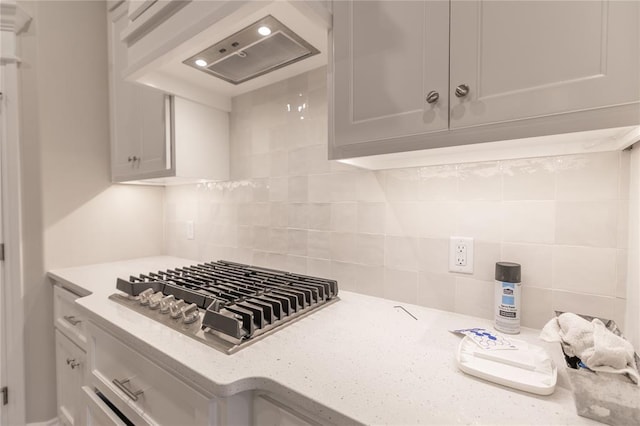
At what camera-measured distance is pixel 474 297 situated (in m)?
0.99

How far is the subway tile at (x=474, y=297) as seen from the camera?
0.97 meters

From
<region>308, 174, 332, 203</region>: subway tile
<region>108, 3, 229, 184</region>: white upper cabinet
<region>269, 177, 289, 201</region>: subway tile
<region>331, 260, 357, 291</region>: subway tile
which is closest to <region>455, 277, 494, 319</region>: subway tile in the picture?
<region>331, 260, 357, 291</region>: subway tile

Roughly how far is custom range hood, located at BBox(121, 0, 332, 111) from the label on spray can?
959 mm

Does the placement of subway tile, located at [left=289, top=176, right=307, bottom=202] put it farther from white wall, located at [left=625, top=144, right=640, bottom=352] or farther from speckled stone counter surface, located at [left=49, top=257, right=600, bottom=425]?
white wall, located at [left=625, top=144, right=640, bottom=352]

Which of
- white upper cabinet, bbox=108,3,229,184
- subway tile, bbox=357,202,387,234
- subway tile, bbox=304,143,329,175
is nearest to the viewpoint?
subway tile, bbox=357,202,387,234

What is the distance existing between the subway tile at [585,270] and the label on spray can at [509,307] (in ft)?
0.43

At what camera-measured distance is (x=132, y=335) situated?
84cm

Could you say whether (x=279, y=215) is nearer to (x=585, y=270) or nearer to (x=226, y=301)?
(x=226, y=301)

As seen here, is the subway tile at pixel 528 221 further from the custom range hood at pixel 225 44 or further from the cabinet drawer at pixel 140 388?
the cabinet drawer at pixel 140 388

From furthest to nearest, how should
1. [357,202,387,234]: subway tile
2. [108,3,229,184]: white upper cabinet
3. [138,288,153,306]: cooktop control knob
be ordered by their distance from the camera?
[108,3,229,184]: white upper cabinet → [357,202,387,234]: subway tile → [138,288,153,306]: cooktop control knob

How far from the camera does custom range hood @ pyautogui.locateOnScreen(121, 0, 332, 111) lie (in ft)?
2.91

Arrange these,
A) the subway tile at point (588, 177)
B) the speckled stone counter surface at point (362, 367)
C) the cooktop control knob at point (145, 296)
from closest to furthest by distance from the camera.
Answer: the speckled stone counter surface at point (362, 367) < the subway tile at point (588, 177) < the cooktop control knob at point (145, 296)

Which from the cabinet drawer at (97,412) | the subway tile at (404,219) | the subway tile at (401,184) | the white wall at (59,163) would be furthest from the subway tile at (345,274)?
the white wall at (59,163)

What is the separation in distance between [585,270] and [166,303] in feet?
4.11
